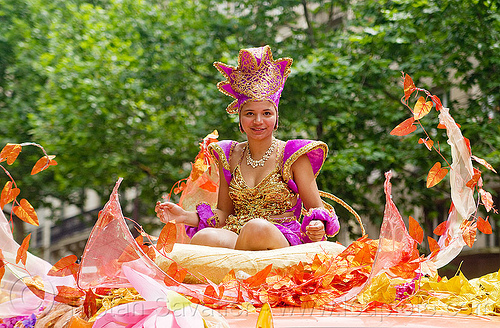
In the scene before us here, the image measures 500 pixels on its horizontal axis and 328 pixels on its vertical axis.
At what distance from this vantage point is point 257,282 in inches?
66.2

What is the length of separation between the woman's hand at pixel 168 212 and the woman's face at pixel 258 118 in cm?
51

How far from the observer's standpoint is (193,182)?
3.12 m

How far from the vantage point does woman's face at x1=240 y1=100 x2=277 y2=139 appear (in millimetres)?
2643

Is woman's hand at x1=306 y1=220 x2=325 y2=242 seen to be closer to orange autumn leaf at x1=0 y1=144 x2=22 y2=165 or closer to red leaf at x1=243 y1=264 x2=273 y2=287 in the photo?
red leaf at x1=243 y1=264 x2=273 y2=287

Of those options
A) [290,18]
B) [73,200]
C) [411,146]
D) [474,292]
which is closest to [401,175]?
[411,146]

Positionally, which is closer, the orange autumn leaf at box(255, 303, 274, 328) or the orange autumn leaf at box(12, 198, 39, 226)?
the orange autumn leaf at box(255, 303, 274, 328)

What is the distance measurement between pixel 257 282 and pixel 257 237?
50cm

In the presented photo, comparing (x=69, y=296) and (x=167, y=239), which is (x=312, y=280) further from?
(x=69, y=296)

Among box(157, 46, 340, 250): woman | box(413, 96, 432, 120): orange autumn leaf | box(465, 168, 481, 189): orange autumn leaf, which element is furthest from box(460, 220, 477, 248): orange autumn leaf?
box(157, 46, 340, 250): woman

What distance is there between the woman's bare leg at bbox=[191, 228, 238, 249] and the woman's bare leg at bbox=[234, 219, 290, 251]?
0.44ft

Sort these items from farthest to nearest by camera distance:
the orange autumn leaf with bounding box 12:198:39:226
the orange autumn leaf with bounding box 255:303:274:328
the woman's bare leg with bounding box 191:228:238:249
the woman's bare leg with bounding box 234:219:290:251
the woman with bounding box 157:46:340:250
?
the woman with bounding box 157:46:340:250, the woman's bare leg with bounding box 191:228:238:249, the woman's bare leg with bounding box 234:219:290:251, the orange autumn leaf with bounding box 12:198:39:226, the orange autumn leaf with bounding box 255:303:274:328

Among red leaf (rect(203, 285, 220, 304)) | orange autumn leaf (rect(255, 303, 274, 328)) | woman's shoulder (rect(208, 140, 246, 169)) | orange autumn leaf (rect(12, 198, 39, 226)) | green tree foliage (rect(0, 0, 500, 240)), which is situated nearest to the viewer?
orange autumn leaf (rect(255, 303, 274, 328))

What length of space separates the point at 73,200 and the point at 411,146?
703 cm

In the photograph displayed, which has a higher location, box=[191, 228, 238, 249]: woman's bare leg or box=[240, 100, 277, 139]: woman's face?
box=[240, 100, 277, 139]: woman's face
